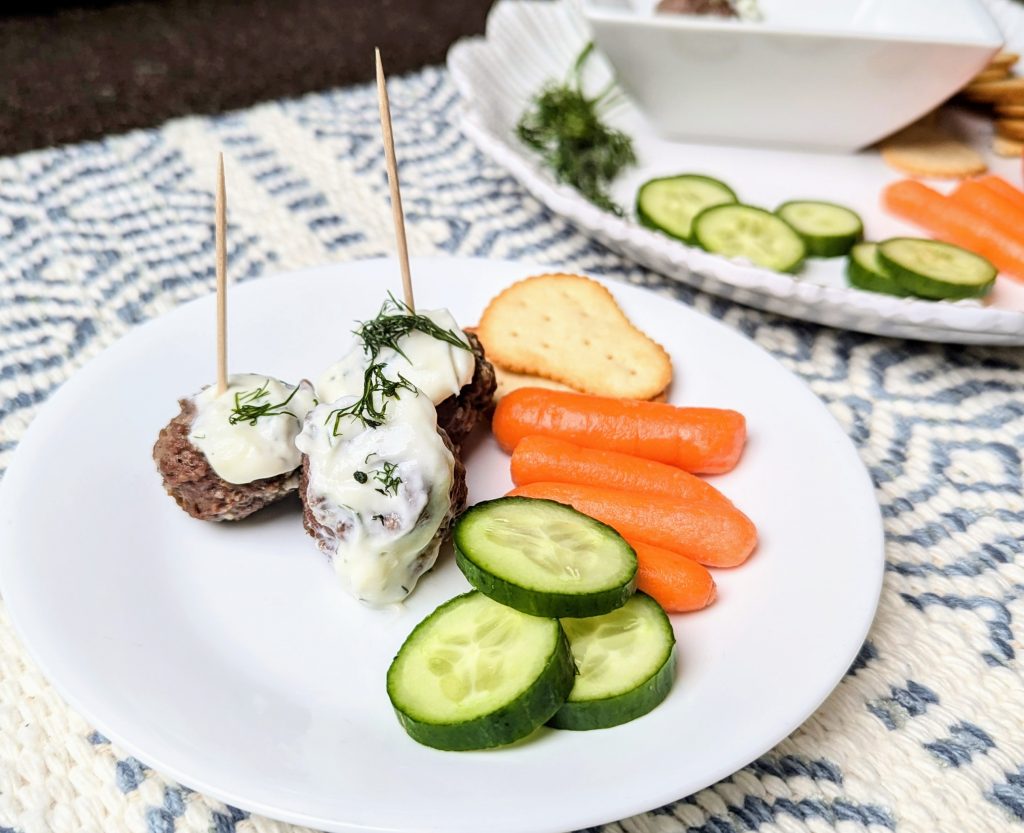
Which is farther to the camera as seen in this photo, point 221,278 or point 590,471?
point 590,471

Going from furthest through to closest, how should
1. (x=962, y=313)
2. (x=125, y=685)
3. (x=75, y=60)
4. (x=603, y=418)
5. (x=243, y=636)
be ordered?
(x=75, y=60), (x=962, y=313), (x=603, y=418), (x=243, y=636), (x=125, y=685)

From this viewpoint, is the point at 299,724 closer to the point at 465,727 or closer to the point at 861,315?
the point at 465,727

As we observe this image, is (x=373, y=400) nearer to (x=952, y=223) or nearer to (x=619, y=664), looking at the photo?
(x=619, y=664)

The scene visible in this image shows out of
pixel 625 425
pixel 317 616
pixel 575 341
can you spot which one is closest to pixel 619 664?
pixel 317 616

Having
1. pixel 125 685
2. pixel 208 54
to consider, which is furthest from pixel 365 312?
pixel 208 54

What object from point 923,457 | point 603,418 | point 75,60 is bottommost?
point 923,457
